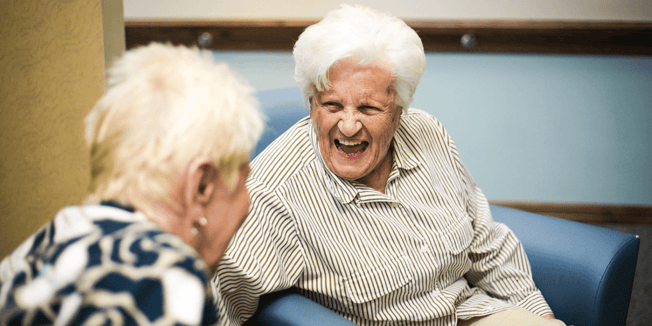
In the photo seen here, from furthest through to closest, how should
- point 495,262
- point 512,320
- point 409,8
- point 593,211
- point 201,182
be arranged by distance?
point 593,211 → point 409,8 → point 495,262 → point 512,320 → point 201,182

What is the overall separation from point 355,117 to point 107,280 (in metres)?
0.81

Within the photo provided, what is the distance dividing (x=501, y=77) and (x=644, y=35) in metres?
0.67

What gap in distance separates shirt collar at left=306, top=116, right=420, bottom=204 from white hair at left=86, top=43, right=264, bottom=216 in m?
0.58

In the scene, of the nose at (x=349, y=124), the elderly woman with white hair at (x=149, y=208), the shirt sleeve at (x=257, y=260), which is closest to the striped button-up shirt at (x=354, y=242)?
the shirt sleeve at (x=257, y=260)

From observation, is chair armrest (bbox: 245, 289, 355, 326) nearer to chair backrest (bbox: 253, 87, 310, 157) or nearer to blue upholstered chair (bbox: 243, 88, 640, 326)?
blue upholstered chair (bbox: 243, 88, 640, 326)

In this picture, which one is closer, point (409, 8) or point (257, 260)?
point (257, 260)

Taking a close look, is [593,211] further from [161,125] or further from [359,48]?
[161,125]

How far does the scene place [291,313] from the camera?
1133mm

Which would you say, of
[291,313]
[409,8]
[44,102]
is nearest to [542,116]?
[409,8]

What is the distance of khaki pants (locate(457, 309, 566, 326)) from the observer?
4.36 feet

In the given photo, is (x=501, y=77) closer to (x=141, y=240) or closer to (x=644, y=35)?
(x=644, y=35)

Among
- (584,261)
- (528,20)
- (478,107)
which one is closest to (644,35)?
(528,20)

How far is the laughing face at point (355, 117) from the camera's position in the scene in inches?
47.8

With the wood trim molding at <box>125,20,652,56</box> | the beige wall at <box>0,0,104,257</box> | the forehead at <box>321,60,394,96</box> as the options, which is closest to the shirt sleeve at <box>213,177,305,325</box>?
the forehead at <box>321,60,394,96</box>
